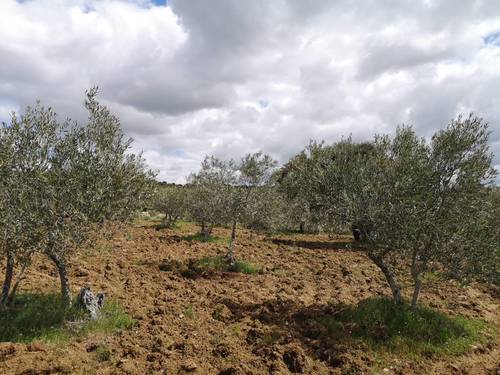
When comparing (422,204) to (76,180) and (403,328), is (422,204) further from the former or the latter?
(76,180)

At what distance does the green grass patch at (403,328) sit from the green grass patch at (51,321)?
745 cm

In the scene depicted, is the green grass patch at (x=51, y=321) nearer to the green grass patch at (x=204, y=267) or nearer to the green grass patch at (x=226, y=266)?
the green grass patch at (x=204, y=267)

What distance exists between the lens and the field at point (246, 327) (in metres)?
10.2

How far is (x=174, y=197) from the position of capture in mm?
42812

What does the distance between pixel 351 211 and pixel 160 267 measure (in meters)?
12.1

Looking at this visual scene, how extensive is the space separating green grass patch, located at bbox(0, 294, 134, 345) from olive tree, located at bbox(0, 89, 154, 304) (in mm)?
674

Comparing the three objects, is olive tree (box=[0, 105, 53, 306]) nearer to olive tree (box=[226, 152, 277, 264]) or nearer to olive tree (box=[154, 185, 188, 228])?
olive tree (box=[226, 152, 277, 264])

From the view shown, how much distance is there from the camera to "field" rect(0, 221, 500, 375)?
1016 centimetres

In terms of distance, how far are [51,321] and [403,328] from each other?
11.9 m

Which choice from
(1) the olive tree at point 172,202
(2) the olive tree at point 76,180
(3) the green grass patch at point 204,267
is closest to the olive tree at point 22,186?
(2) the olive tree at point 76,180

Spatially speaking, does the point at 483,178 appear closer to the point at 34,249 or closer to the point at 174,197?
the point at 34,249

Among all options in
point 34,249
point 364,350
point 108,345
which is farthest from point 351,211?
point 34,249

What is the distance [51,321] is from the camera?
11.6 metres

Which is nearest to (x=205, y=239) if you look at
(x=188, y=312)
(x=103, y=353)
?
(x=188, y=312)
